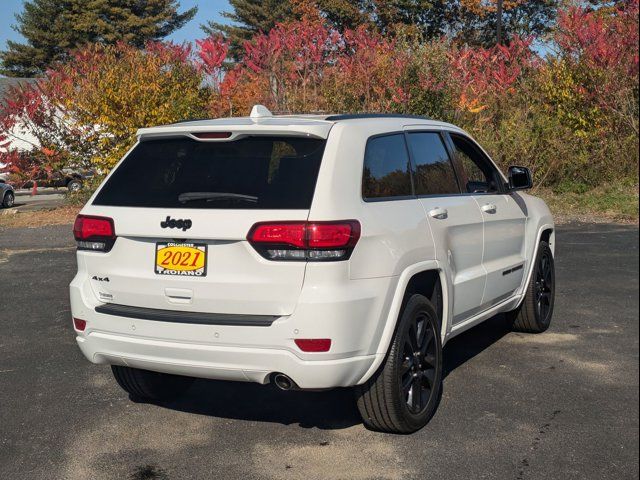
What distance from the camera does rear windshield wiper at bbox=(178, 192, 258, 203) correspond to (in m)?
4.06

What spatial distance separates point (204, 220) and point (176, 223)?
0.17 metres

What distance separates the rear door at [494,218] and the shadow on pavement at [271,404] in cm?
73

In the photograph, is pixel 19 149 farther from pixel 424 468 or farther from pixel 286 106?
pixel 424 468

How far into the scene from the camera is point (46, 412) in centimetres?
504

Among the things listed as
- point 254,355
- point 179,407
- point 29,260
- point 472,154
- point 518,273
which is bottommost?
point 29,260

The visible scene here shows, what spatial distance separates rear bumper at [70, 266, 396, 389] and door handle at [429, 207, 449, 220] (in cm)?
74

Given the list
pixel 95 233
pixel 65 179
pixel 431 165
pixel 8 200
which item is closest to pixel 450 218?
pixel 431 165

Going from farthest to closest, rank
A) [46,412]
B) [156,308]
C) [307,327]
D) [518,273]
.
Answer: [518,273] < [46,412] < [156,308] < [307,327]

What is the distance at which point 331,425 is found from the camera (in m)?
4.69

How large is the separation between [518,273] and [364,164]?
2.21 metres

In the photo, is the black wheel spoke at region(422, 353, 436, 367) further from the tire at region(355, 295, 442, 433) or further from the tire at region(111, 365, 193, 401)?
the tire at region(111, 365, 193, 401)

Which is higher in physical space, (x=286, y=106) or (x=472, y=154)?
(x=472, y=154)

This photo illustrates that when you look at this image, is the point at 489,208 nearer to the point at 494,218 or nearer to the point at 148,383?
the point at 494,218

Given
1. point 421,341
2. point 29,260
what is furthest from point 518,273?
point 29,260
